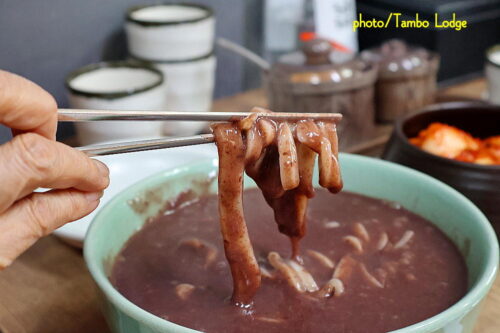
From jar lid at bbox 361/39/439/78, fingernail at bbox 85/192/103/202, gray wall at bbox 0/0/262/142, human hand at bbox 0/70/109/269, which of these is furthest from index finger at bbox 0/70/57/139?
jar lid at bbox 361/39/439/78

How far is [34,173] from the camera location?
70 cm

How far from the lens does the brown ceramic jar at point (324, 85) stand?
5.60ft

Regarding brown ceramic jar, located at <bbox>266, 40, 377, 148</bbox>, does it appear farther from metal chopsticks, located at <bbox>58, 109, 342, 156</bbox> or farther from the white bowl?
metal chopsticks, located at <bbox>58, 109, 342, 156</bbox>

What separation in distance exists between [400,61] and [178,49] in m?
0.70

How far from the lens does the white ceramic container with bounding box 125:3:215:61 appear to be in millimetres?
1771

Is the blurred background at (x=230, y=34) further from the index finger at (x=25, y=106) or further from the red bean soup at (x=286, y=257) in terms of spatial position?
the index finger at (x=25, y=106)

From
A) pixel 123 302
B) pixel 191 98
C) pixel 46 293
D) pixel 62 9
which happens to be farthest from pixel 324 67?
pixel 123 302

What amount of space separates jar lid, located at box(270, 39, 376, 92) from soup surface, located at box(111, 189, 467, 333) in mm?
501

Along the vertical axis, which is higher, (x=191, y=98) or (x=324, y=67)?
(x=324, y=67)

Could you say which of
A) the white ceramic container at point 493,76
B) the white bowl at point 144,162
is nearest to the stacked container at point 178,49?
the white bowl at point 144,162

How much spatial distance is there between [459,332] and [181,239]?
526 millimetres

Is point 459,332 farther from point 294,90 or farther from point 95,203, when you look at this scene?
point 294,90

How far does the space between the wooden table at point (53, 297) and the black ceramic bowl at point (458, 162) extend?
0.60 ft

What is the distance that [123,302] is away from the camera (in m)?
0.82
